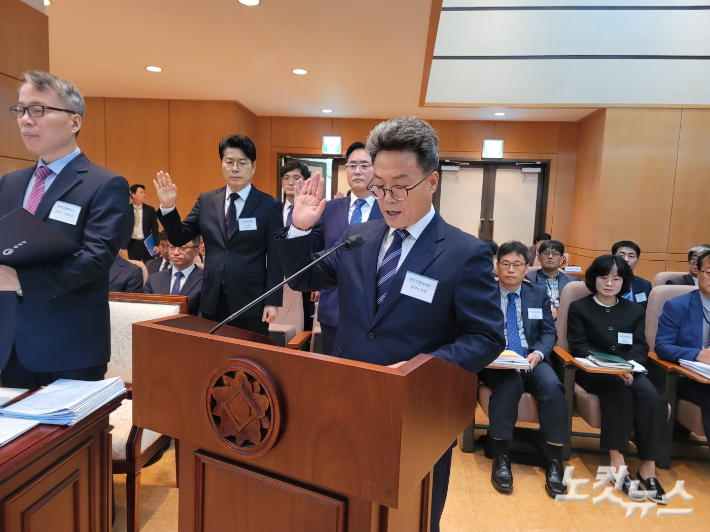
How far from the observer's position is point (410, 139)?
41.4 inches

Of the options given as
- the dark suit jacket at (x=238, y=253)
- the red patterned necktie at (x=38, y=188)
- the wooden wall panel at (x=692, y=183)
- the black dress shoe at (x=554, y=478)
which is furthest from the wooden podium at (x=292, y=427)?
the wooden wall panel at (x=692, y=183)

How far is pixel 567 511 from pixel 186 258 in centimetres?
262

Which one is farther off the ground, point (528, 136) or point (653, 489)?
point (528, 136)

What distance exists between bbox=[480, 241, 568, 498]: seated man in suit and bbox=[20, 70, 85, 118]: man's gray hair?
2.38 meters

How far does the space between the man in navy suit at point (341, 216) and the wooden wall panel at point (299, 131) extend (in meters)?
5.21

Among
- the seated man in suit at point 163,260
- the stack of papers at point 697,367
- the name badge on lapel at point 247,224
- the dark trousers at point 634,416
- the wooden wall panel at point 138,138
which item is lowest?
the dark trousers at point 634,416

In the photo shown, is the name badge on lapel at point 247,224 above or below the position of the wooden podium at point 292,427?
above

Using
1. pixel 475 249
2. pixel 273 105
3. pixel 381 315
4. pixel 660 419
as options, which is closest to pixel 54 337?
pixel 381 315

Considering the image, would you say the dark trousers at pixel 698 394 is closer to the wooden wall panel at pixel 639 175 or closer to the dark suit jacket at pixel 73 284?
the dark suit jacket at pixel 73 284

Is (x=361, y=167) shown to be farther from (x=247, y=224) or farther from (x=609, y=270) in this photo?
(x=609, y=270)

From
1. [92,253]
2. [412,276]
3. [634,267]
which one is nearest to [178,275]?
[92,253]

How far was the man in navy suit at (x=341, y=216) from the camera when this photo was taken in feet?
7.56

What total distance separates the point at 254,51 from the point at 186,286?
282cm

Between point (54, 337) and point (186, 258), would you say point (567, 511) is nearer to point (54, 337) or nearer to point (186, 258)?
point (54, 337)
